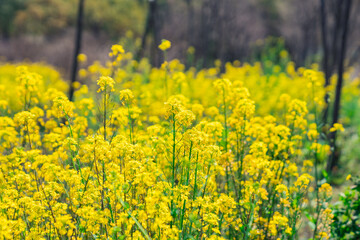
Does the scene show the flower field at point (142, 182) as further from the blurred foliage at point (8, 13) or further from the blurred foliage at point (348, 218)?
the blurred foliage at point (8, 13)

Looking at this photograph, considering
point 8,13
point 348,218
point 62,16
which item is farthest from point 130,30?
point 348,218

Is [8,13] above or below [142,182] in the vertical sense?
above

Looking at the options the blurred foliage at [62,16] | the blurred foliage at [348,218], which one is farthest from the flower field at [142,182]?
the blurred foliage at [62,16]

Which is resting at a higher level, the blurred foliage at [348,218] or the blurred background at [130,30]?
the blurred background at [130,30]

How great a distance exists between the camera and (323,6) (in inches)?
256

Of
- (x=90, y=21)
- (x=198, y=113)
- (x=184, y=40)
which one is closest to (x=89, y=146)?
(x=198, y=113)

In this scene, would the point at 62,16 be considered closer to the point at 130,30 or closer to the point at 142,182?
the point at 130,30

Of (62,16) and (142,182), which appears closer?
(142,182)

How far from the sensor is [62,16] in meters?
25.3

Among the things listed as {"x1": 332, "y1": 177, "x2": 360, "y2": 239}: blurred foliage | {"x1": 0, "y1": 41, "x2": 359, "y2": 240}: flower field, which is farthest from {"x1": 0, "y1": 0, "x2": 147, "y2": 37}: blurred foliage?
{"x1": 332, "y1": 177, "x2": 360, "y2": 239}: blurred foliage

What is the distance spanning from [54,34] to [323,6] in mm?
20619

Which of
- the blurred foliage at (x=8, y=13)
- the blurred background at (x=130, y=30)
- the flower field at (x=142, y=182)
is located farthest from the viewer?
the blurred foliage at (x=8, y=13)

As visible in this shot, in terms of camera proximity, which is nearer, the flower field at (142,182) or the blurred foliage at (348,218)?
the flower field at (142,182)

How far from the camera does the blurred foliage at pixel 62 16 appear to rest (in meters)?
23.8
